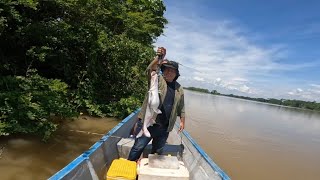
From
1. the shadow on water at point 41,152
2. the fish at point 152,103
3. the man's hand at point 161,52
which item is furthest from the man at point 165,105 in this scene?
the shadow on water at point 41,152

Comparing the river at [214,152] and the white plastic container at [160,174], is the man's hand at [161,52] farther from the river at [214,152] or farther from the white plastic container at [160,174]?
the river at [214,152]

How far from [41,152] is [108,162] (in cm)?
261

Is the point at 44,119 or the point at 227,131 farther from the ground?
the point at 44,119

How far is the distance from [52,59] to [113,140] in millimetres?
5238

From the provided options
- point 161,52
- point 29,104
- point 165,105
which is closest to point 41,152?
point 29,104

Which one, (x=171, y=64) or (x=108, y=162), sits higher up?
(x=171, y=64)

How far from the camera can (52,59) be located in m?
9.30

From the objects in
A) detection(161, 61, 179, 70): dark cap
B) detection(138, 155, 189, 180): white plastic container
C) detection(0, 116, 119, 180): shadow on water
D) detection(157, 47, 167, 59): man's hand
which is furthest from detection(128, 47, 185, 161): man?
detection(0, 116, 119, 180): shadow on water

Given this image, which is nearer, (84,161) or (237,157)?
(84,161)

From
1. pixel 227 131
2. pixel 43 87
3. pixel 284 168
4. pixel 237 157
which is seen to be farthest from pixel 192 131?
pixel 43 87

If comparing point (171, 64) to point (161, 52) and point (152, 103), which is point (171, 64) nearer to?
point (161, 52)

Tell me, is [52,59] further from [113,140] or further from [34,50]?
[113,140]

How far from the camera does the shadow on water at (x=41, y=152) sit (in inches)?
218

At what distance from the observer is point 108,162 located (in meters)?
4.73
